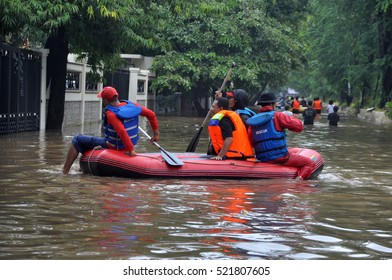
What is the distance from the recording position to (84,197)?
423 inches

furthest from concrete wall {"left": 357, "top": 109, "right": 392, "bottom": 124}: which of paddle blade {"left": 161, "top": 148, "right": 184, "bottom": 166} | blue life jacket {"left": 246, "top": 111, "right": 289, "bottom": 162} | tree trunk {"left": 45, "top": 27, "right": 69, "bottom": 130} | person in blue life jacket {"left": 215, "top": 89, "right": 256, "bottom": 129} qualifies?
paddle blade {"left": 161, "top": 148, "right": 184, "bottom": 166}

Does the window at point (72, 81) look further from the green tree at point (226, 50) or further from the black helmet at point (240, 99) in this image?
the black helmet at point (240, 99)

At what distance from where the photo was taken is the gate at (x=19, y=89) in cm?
2203

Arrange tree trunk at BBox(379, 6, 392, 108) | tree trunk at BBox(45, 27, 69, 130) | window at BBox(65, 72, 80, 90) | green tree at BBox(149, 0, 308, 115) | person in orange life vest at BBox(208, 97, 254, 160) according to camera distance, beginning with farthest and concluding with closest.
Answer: green tree at BBox(149, 0, 308, 115), tree trunk at BBox(379, 6, 392, 108), window at BBox(65, 72, 80, 90), tree trunk at BBox(45, 27, 69, 130), person in orange life vest at BBox(208, 97, 254, 160)

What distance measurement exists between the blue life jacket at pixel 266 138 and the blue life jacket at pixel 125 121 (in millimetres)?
1768

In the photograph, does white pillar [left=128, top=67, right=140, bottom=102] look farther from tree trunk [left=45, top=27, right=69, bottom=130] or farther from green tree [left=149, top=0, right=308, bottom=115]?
tree trunk [left=45, top=27, right=69, bottom=130]

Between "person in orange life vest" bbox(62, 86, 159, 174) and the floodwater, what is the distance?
48 cm

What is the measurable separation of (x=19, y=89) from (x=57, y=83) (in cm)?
197

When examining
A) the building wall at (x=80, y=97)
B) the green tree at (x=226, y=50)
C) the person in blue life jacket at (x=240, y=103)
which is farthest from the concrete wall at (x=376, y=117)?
the person in blue life jacket at (x=240, y=103)

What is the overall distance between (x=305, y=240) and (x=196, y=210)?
2.10 m

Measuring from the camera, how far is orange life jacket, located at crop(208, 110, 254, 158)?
1301 centimetres

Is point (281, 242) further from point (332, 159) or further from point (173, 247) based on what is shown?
point (332, 159)

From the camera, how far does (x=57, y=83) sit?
2495 centimetres

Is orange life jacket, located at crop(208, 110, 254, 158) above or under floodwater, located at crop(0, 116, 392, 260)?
above
